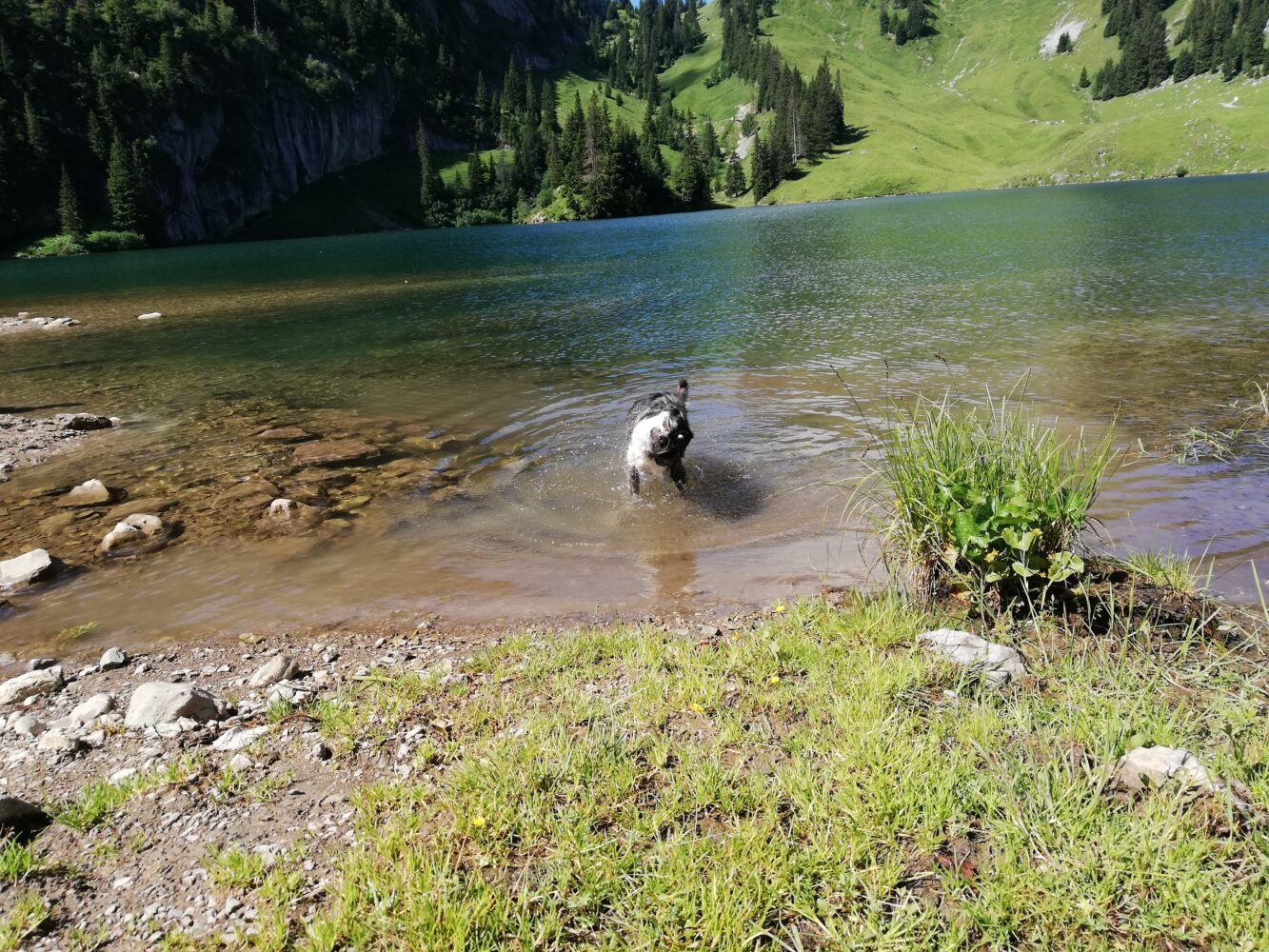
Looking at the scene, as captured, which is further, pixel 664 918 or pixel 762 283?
pixel 762 283

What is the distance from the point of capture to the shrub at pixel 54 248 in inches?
4690

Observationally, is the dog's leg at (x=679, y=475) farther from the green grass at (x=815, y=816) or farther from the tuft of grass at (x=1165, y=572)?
the tuft of grass at (x=1165, y=572)

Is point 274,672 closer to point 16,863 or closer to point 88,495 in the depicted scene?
point 16,863

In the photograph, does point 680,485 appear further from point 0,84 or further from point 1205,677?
point 0,84

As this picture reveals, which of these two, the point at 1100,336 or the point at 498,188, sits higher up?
the point at 498,188

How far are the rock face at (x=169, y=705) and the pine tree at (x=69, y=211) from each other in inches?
6350

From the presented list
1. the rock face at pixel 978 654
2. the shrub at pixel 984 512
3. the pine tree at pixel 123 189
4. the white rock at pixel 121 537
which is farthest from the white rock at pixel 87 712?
the pine tree at pixel 123 189

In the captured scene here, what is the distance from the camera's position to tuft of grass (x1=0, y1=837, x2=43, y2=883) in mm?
3936

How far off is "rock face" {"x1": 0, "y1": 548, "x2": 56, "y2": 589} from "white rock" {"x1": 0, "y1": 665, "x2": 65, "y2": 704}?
381cm

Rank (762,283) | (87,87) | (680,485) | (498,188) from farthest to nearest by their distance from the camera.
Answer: (498,188), (87,87), (762,283), (680,485)

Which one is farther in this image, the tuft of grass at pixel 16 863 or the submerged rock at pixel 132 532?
the submerged rock at pixel 132 532

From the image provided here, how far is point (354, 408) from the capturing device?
19594mm

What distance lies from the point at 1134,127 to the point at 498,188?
158m

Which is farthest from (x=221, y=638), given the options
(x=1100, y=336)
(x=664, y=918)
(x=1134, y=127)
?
(x=1134, y=127)
